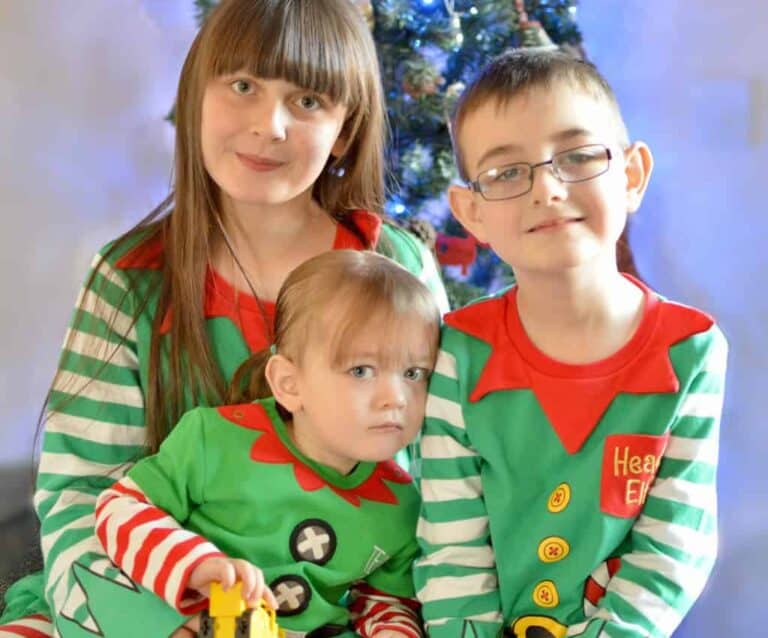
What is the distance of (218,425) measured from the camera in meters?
1.28

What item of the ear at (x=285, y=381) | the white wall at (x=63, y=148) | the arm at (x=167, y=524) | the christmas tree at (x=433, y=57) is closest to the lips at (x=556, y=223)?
the ear at (x=285, y=381)

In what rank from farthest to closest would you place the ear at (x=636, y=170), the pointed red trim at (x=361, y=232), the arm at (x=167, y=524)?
the pointed red trim at (x=361, y=232) < the ear at (x=636, y=170) < the arm at (x=167, y=524)

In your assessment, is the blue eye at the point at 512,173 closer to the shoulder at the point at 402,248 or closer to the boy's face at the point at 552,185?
the boy's face at the point at 552,185

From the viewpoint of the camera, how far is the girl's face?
4.63 feet

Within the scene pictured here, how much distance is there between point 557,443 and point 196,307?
0.56 metres

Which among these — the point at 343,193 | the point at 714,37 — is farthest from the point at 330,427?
the point at 714,37

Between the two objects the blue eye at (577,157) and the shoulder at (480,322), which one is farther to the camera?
the shoulder at (480,322)

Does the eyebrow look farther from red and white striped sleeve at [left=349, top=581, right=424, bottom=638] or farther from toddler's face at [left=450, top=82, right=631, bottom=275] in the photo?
red and white striped sleeve at [left=349, top=581, right=424, bottom=638]

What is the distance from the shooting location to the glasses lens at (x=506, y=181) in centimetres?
118

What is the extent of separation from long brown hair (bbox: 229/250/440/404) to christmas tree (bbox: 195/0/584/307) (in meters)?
0.79

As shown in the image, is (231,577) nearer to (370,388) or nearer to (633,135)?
(370,388)

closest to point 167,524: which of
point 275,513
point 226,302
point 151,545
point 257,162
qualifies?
point 151,545

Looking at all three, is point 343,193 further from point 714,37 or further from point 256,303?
point 714,37

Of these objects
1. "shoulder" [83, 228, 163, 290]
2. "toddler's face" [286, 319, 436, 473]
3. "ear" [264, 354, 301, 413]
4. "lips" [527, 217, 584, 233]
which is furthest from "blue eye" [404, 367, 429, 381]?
"shoulder" [83, 228, 163, 290]
